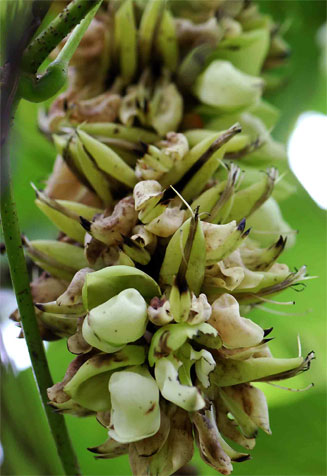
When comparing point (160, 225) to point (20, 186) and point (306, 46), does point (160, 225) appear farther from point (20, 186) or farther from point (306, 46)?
point (306, 46)

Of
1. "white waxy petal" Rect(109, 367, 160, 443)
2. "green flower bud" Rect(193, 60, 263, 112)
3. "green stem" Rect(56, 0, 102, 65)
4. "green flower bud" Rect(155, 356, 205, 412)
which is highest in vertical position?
"green stem" Rect(56, 0, 102, 65)

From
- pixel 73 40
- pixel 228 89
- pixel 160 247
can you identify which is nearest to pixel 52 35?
pixel 73 40

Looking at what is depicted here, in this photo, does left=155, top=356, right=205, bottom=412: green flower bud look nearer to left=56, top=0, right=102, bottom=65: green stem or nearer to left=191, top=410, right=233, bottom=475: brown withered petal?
left=191, top=410, right=233, bottom=475: brown withered petal

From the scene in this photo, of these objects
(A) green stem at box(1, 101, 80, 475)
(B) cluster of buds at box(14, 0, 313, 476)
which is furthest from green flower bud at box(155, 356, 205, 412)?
(A) green stem at box(1, 101, 80, 475)

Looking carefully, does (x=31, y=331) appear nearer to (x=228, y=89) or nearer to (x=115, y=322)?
(x=115, y=322)

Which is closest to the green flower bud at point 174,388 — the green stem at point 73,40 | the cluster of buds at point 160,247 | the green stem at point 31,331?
the cluster of buds at point 160,247

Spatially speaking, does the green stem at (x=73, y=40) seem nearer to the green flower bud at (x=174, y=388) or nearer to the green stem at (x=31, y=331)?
the green stem at (x=31, y=331)

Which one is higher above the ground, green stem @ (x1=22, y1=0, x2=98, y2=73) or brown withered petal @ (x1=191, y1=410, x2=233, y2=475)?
green stem @ (x1=22, y1=0, x2=98, y2=73)

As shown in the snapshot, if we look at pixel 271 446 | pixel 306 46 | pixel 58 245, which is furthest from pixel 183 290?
pixel 306 46
